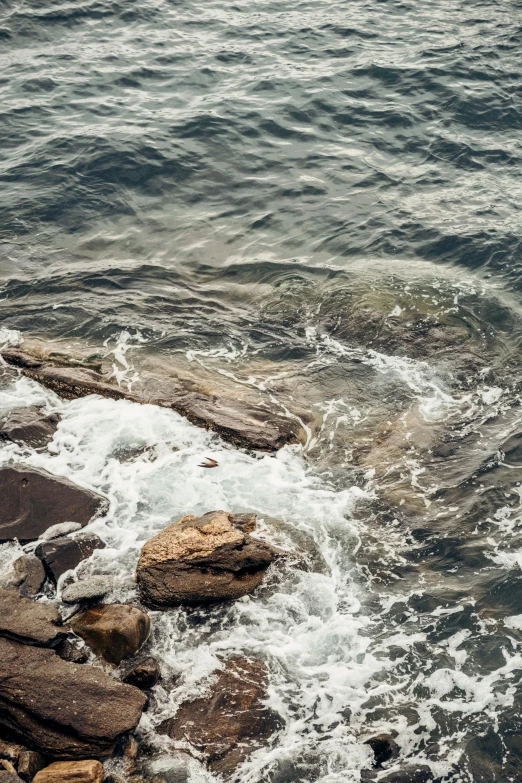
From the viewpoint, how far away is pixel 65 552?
9531 millimetres

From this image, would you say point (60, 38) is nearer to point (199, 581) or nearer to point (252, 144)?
point (252, 144)

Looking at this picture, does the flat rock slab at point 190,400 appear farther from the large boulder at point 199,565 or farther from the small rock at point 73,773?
the small rock at point 73,773

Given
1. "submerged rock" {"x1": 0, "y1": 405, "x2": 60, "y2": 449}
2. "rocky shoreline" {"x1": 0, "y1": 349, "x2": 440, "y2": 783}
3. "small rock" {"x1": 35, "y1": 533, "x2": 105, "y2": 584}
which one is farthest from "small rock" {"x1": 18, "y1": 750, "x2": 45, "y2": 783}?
"submerged rock" {"x1": 0, "y1": 405, "x2": 60, "y2": 449}

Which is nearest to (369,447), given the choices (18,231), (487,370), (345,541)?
(345,541)

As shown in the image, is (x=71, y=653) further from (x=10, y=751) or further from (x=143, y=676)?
(x=10, y=751)

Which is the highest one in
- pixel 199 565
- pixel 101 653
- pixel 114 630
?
pixel 199 565

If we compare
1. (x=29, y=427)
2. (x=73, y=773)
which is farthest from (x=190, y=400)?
(x=73, y=773)

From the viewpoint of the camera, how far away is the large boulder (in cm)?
902

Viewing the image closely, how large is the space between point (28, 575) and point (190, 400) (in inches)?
169

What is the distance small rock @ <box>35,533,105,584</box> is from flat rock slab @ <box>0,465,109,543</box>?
40cm

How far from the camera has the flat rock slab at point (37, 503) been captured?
9883mm

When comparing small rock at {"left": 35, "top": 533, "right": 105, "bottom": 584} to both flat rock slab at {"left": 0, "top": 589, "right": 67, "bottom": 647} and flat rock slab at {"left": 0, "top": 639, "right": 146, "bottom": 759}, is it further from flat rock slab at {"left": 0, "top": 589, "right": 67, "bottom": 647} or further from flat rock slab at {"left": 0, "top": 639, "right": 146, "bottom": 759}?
flat rock slab at {"left": 0, "top": 639, "right": 146, "bottom": 759}

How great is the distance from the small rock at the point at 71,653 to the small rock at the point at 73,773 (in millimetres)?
1215

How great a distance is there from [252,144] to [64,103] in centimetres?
683
